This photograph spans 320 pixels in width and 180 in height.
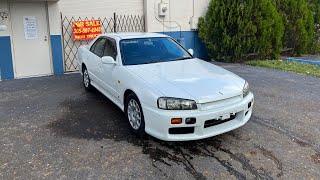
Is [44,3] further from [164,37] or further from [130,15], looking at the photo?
[164,37]

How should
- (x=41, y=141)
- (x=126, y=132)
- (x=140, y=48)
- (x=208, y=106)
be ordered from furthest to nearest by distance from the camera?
(x=140, y=48), (x=126, y=132), (x=41, y=141), (x=208, y=106)

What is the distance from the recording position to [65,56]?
8789mm

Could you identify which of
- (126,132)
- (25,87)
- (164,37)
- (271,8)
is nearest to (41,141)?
(126,132)

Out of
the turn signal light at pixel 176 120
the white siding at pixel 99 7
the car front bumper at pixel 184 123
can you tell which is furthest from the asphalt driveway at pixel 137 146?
the white siding at pixel 99 7

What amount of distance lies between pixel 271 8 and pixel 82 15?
20.3ft

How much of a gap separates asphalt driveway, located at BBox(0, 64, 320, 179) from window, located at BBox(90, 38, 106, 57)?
962mm

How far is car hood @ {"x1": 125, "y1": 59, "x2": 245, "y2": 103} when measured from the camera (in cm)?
357

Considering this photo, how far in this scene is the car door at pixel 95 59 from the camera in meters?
5.55

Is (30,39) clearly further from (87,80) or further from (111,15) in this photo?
(87,80)

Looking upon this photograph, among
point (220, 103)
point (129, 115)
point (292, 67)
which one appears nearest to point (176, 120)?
point (220, 103)

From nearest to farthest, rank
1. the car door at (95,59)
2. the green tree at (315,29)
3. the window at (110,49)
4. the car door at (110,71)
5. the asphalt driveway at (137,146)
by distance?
the asphalt driveway at (137,146) < the car door at (110,71) < the window at (110,49) < the car door at (95,59) < the green tree at (315,29)

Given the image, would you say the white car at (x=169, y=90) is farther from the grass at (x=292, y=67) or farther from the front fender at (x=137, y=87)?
the grass at (x=292, y=67)

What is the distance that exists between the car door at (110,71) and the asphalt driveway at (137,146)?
18.9 inches

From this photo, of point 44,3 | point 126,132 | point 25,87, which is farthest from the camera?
point 44,3
